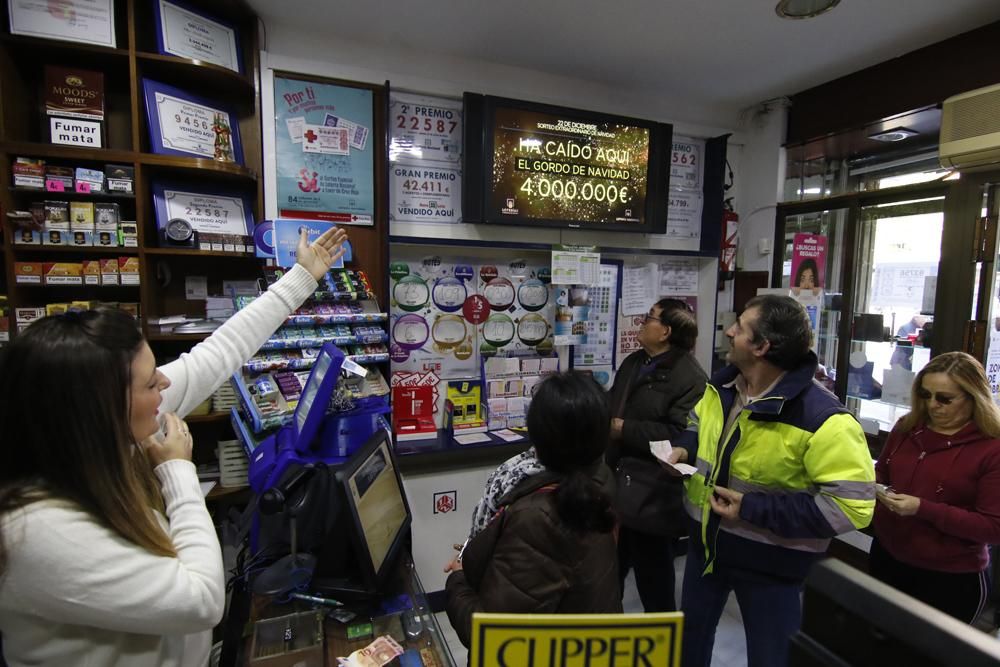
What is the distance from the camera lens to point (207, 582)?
801mm

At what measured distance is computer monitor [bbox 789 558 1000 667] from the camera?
25 cm

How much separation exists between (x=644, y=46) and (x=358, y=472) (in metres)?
2.25

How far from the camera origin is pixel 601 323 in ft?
9.68

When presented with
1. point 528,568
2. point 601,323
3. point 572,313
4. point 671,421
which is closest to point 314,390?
point 528,568

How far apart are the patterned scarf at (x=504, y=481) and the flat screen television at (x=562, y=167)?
4.88 ft

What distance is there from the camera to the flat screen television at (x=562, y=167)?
235 centimetres

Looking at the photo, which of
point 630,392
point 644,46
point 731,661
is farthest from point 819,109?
point 731,661

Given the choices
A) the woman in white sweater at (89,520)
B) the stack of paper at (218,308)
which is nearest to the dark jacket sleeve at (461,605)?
the woman in white sweater at (89,520)

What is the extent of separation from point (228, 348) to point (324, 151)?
48.6 inches

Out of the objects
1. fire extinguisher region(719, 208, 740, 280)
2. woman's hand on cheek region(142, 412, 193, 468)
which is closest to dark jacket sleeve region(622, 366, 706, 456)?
fire extinguisher region(719, 208, 740, 280)

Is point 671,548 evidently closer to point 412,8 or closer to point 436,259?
point 436,259

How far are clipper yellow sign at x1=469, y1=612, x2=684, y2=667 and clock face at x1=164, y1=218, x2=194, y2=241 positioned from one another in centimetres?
186

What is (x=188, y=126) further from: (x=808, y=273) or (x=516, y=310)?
(x=808, y=273)

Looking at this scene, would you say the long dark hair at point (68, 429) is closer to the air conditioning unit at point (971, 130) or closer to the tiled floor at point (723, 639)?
the tiled floor at point (723, 639)
